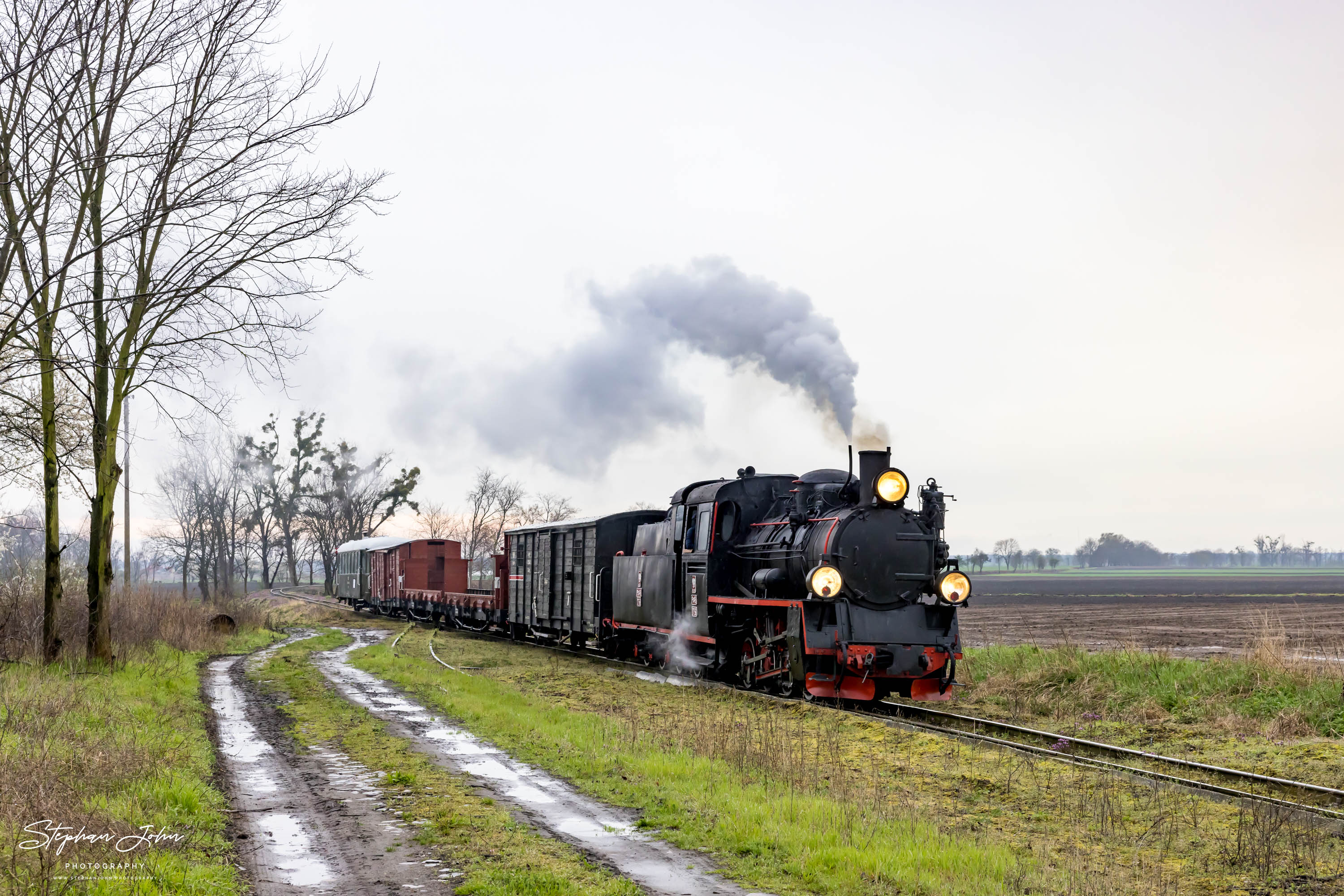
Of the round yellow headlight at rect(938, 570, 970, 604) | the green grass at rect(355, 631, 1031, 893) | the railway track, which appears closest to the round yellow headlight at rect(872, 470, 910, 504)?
the round yellow headlight at rect(938, 570, 970, 604)

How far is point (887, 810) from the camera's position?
8312 millimetres

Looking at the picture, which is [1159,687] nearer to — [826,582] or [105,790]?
[826,582]

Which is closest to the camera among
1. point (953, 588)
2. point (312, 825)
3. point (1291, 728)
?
point (312, 825)

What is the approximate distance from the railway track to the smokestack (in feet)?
9.42

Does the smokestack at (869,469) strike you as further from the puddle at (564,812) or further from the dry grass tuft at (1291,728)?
the puddle at (564,812)

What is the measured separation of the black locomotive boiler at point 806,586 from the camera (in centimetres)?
1405

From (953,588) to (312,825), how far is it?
9.29 metres

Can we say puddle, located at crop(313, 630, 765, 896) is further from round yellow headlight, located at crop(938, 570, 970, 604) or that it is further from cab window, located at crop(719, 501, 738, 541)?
round yellow headlight, located at crop(938, 570, 970, 604)

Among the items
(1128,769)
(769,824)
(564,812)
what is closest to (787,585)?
(1128,769)

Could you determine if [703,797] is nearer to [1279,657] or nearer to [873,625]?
[873,625]

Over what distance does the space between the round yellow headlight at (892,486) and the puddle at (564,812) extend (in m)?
6.31

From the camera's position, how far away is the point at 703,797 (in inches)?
338

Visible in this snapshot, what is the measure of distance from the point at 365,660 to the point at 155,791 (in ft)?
47.0

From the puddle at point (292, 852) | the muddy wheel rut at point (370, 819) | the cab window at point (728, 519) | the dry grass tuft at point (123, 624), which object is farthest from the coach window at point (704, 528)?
the dry grass tuft at point (123, 624)
